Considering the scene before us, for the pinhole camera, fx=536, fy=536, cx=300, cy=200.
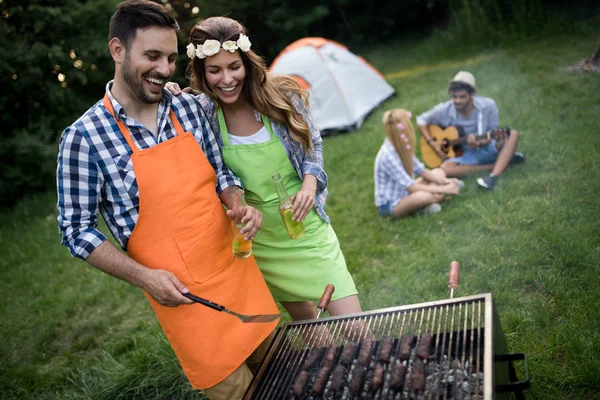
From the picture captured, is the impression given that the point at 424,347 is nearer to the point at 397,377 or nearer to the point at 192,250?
the point at 397,377

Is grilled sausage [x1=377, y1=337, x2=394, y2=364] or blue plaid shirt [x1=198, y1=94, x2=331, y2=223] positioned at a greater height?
blue plaid shirt [x1=198, y1=94, x2=331, y2=223]

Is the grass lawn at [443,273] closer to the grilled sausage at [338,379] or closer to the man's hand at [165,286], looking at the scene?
the grilled sausage at [338,379]

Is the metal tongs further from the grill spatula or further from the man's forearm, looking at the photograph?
the man's forearm

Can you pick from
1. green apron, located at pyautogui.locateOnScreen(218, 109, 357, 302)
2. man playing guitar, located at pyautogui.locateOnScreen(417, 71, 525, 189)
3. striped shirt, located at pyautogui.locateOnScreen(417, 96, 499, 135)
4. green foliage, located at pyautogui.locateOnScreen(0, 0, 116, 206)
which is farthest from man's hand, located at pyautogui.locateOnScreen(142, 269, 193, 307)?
green foliage, located at pyautogui.locateOnScreen(0, 0, 116, 206)

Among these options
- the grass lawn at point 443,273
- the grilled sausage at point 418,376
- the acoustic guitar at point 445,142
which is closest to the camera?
the grilled sausage at point 418,376

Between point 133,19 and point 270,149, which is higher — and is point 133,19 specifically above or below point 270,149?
above

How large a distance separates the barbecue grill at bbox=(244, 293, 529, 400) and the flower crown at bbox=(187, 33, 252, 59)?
1.31m

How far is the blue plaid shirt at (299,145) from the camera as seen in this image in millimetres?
2680

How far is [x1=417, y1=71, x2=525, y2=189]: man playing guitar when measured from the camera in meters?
5.46

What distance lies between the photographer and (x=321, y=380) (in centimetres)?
201

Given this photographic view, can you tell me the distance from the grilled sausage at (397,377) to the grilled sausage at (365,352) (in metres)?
0.13

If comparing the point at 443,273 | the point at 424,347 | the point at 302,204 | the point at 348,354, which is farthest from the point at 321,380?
the point at 443,273

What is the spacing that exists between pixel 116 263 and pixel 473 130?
15.1 ft

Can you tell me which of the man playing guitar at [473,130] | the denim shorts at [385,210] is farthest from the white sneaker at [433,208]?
the man playing guitar at [473,130]
